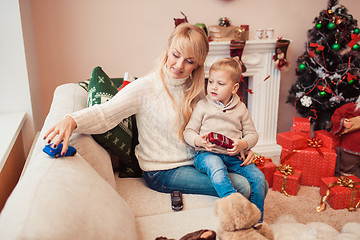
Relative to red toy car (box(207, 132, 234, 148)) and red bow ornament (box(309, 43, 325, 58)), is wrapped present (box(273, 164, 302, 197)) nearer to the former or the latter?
red toy car (box(207, 132, 234, 148))

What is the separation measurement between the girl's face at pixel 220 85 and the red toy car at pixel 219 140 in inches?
8.1

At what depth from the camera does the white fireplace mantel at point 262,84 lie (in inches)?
113

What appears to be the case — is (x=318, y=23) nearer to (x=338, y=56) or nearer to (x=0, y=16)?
(x=338, y=56)

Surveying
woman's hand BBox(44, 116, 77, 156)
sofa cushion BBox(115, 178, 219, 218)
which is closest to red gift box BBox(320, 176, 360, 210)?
sofa cushion BBox(115, 178, 219, 218)

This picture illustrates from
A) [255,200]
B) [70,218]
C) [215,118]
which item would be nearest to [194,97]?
[215,118]

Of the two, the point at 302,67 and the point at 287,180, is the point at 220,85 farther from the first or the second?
the point at 302,67

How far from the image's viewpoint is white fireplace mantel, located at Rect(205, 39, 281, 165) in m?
2.87

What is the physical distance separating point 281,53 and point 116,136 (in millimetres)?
1907

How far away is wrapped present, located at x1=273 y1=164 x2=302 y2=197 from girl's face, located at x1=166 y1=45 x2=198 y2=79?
118 centimetres

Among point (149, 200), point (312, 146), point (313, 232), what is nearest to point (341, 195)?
point (312, 146)

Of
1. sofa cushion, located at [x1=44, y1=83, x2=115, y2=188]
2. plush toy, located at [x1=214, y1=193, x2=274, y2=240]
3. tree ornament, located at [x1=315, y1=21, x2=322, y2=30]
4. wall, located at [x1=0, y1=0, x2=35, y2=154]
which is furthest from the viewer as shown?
tree ornament, located at [x1=315, y1=21, x2=322, y2=30]

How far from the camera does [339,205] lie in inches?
84.6

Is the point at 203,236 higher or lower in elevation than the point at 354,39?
lower

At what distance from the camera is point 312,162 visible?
2.41m
